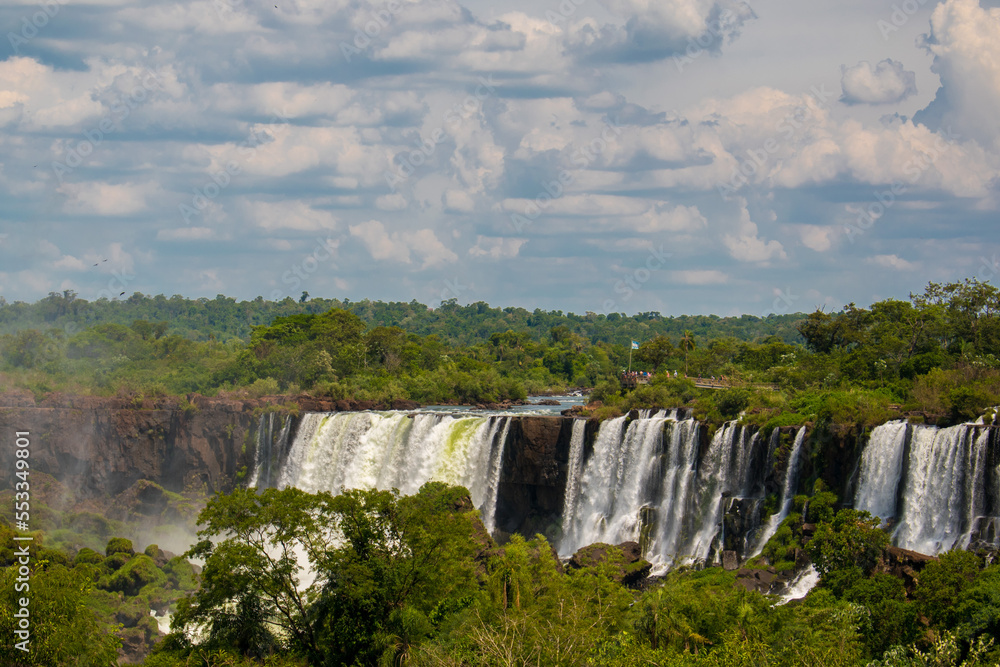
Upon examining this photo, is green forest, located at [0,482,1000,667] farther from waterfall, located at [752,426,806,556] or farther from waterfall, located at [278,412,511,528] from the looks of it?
waterfall, located at [278,412,511,528]

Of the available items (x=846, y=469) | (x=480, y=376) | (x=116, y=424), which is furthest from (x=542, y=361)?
(x=846, y=469)

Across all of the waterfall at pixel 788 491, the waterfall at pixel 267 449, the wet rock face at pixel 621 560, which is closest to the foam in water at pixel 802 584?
the waterfall at pixel 788 491

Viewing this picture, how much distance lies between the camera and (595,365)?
9462 centimetres

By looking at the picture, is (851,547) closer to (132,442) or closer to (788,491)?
(788,491)

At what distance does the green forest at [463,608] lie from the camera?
23.0 m

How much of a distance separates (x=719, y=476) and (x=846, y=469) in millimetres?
5560

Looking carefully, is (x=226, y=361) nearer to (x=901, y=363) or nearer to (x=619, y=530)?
(x=619, y=530)

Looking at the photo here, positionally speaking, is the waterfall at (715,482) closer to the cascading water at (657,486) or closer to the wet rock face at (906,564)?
the cascading water at (657,486)

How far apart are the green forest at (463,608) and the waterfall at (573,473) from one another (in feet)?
44.7

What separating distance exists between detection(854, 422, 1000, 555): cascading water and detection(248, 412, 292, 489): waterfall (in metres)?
32.0

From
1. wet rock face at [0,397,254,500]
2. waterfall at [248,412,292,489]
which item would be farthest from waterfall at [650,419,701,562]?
wet rock face at [0,397,254,500]

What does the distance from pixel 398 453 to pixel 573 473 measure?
10006 millimetres

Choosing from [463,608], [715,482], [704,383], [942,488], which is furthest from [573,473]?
[463,608]

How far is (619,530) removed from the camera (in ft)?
137
